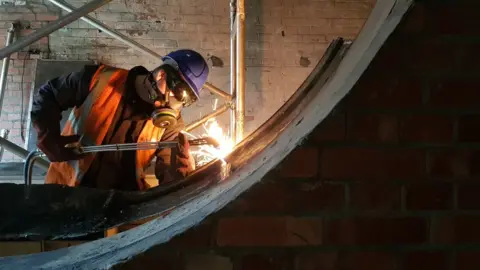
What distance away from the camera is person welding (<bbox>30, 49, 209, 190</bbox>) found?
8.02ft

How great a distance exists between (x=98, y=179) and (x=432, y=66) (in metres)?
1.99

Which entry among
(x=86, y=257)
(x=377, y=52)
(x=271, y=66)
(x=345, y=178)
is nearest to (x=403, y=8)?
(x=377, y=52)

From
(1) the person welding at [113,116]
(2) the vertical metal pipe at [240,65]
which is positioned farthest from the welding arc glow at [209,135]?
(1) the person welding at [113,116]

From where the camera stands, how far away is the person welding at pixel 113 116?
2443 mm

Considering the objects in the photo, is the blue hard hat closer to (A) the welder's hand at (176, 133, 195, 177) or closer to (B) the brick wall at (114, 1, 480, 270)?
(A) the welder's hand at (176, 133, 195, 177)

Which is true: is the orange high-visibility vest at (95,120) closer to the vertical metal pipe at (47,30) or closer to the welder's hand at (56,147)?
the welder's hand at (56,147)

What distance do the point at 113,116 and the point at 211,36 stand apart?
2.02 m

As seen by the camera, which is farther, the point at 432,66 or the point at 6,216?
the point at 6,216

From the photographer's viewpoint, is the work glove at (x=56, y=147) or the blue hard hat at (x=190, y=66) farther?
the blue hard hat at (x=190, y=66)

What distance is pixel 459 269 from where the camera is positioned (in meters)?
0.88

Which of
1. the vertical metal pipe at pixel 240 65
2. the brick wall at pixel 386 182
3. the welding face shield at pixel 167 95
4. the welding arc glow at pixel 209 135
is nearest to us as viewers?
the brick wall at pixel 386 182

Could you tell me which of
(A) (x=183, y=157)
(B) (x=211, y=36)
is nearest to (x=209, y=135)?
(B) (x=211, y=36)

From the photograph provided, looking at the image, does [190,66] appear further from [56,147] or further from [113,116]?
[56,147]

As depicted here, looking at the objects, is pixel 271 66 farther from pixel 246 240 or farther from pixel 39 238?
pixel 246 240
